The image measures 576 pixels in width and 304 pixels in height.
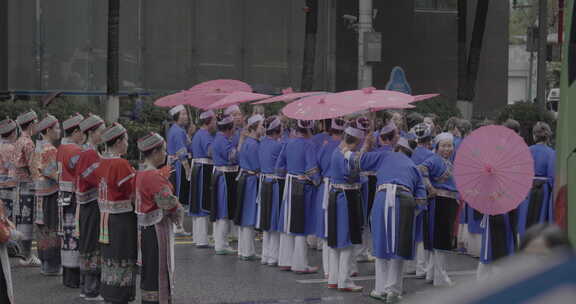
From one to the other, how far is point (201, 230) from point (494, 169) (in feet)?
20.4

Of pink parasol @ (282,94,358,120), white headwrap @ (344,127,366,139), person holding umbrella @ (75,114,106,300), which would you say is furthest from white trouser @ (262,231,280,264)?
person holding umbrella @ (75,114,106,300)

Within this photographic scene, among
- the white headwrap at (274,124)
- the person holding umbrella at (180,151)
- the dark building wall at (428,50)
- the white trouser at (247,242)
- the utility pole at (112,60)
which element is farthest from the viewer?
the dark building wall at (428,50)

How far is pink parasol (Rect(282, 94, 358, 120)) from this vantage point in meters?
9.99

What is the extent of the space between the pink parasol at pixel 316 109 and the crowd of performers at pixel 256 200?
8.0 inches

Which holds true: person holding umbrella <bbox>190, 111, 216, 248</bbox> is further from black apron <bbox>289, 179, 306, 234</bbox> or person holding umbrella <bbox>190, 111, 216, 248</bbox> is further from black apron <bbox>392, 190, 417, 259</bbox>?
black apron <bbox>392, 190, 417, 259</bbox>

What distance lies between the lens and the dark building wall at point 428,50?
30.2 m

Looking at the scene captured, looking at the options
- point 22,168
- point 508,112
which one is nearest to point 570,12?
point 22,168

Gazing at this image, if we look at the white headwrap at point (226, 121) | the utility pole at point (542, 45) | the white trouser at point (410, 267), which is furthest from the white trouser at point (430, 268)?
the utility pole at point (542, 45)

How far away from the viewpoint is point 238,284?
10789 mm

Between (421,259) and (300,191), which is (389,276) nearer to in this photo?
(421,259)

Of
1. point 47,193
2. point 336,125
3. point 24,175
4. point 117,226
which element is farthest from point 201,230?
point 117,226

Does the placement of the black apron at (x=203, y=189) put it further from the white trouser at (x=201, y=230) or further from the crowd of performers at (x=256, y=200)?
the white trouser at (x=201, y=230)

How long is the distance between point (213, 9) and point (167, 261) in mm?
21454

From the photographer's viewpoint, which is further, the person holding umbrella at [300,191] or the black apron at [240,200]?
the black apron at [240,200]
